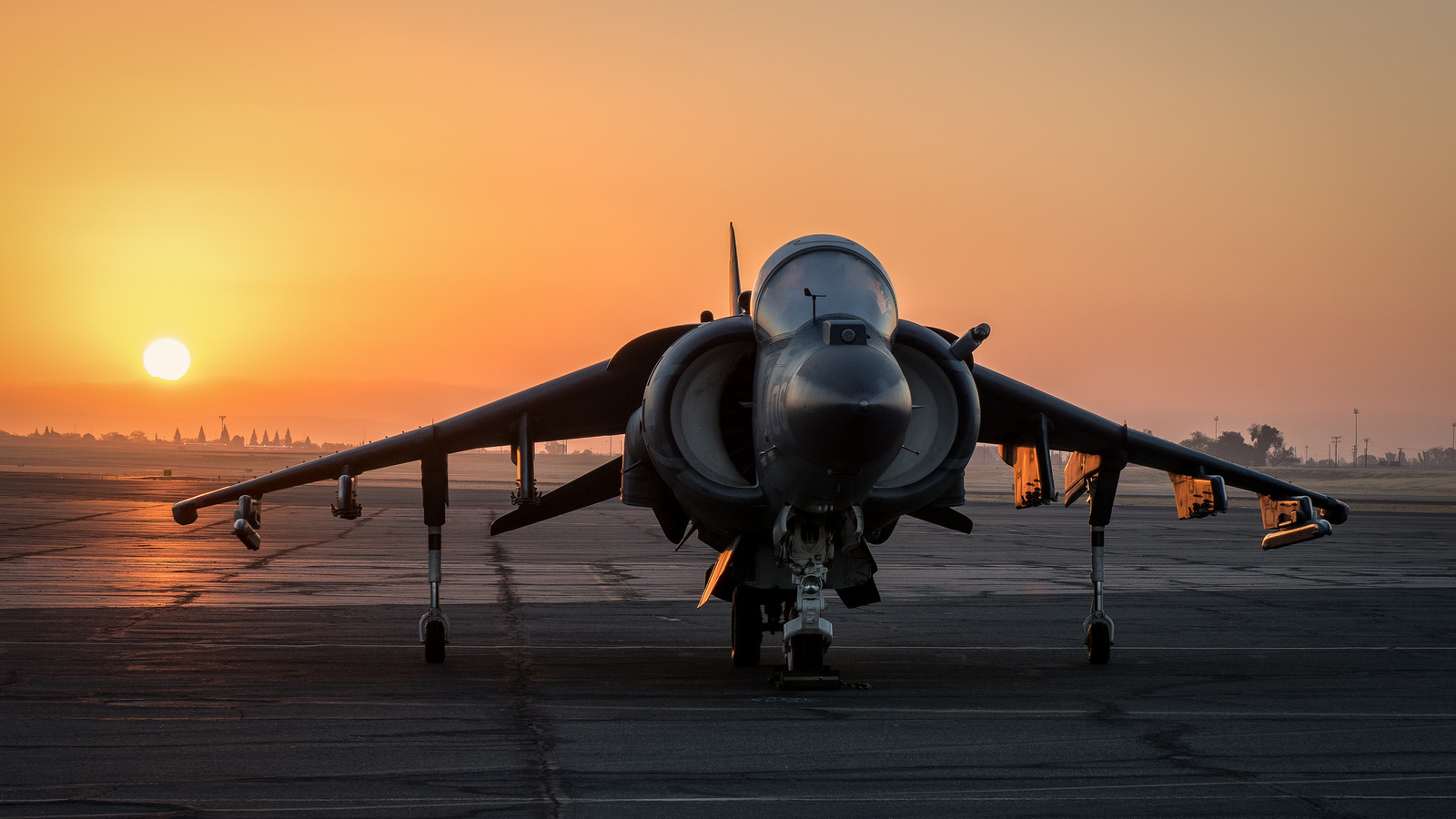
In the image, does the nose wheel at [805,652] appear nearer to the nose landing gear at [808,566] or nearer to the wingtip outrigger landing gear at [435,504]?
the nose landing gear at [808,566]

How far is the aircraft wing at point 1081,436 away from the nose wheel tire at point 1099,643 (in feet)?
5.85

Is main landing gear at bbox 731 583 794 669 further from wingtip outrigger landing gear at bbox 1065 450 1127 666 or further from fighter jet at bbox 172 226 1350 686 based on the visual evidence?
wingtip outrigger landing gear at bbox 1065 450 1127 666

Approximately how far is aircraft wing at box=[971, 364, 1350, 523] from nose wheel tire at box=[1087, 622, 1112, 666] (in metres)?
1.78

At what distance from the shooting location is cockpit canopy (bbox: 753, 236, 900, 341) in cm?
969

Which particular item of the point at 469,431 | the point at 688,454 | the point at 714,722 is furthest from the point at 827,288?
the point at 469,431

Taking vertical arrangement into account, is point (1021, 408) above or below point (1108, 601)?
above

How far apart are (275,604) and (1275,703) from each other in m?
12.9

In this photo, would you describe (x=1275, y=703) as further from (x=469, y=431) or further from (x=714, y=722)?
(x=469, y=431)

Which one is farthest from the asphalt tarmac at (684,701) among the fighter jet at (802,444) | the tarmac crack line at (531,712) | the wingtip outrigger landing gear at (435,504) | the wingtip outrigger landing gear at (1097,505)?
the fighter jet at (802,444)

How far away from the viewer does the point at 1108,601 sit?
19312 millimetres

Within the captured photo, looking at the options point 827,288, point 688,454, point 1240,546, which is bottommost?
point 1240,546

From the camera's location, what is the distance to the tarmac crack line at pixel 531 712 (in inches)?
261

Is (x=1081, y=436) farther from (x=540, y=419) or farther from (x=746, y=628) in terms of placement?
(x=540, y=419)

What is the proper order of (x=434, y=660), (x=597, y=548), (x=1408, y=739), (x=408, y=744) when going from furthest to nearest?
1. (x=597, y=548)
2. (x=434, y=660)
3. (x=1408, y=739)
4. (x=408, y=744)
